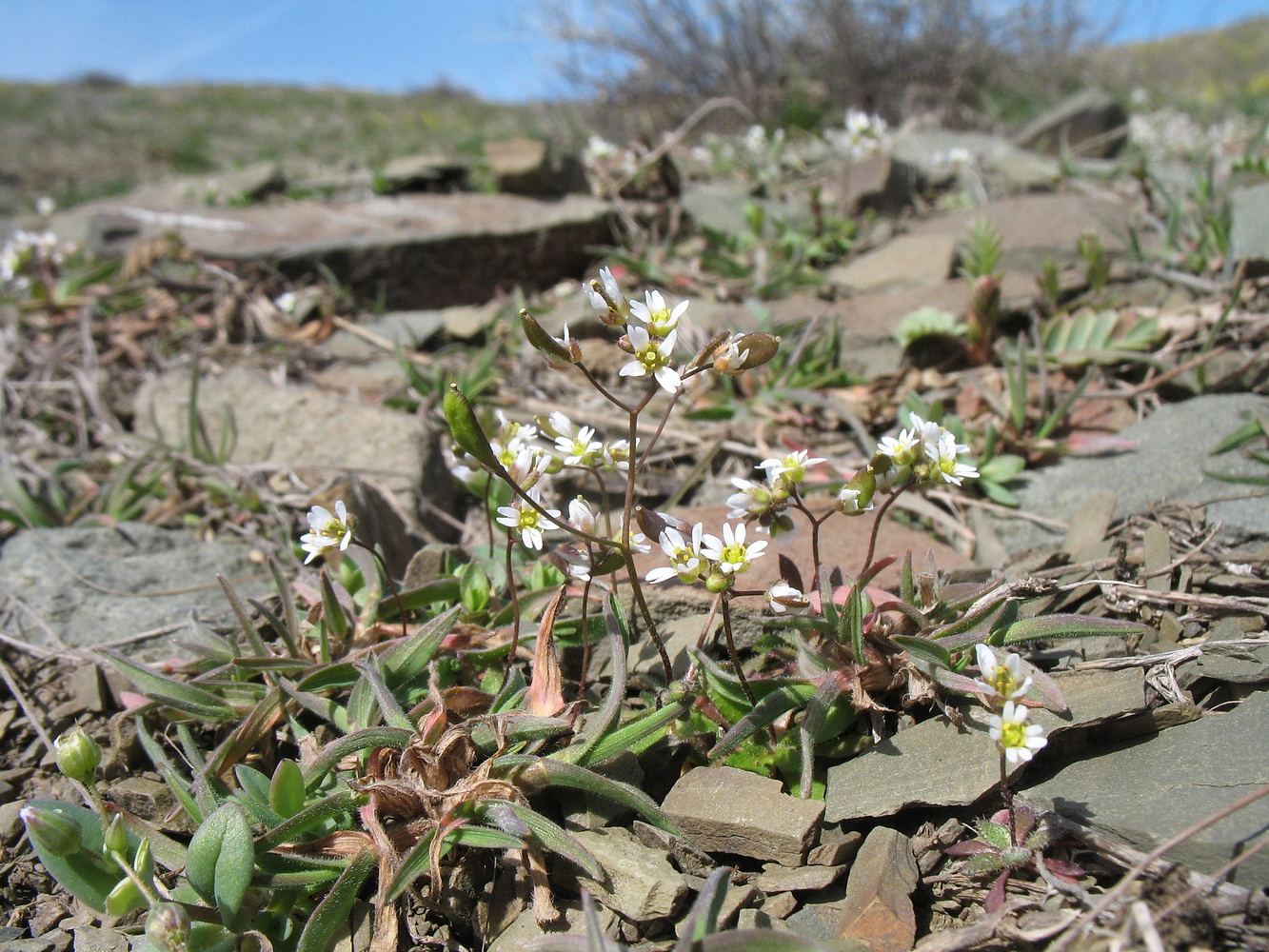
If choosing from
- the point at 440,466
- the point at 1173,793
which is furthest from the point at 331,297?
the point at 1173,793

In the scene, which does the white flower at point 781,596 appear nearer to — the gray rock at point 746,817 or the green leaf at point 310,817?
the gray rock at point 746,817

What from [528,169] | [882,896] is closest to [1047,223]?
[528,169]

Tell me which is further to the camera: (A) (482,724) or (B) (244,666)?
(B) (244,666)

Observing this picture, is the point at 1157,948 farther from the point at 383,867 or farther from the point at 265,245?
the point at 265,245

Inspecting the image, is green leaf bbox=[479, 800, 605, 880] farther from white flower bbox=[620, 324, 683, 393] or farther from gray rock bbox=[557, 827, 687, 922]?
white flower bbox=[620, 324, 683, 393]

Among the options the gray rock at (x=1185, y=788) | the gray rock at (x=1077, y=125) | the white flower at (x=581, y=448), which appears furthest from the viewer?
the gray rock at (x=1077, y=125)

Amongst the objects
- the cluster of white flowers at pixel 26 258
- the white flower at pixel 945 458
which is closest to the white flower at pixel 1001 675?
the white flower at pixel 945 458
